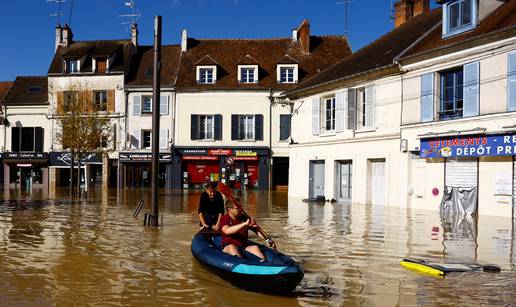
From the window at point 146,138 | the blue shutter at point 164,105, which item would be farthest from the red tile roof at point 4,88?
the blue shutter at point 164,105

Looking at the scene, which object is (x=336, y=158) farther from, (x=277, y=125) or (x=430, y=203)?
(x=277, y=125)

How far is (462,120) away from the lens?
18484 millimetres

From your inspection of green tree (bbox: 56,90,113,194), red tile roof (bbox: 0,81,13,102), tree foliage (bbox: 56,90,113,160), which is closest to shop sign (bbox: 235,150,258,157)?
green tree (bbox: 56,90,113,194)

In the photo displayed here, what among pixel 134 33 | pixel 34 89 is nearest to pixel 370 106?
pixel 134 33

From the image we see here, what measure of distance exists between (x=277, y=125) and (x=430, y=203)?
18561mm

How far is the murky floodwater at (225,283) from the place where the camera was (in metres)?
7.14

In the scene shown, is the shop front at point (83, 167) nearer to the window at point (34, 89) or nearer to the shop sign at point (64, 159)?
the shop sign at point (64, 159)

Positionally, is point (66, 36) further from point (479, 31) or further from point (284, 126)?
point (479, 31)

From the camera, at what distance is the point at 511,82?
1688 cm

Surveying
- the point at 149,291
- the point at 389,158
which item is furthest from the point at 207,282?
the point at 389,158

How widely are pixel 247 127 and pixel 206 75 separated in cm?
466

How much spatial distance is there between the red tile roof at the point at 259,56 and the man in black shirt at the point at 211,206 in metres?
27.1

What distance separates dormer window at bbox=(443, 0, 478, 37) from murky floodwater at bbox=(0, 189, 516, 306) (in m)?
6.83

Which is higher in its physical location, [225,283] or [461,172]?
[461,172]
